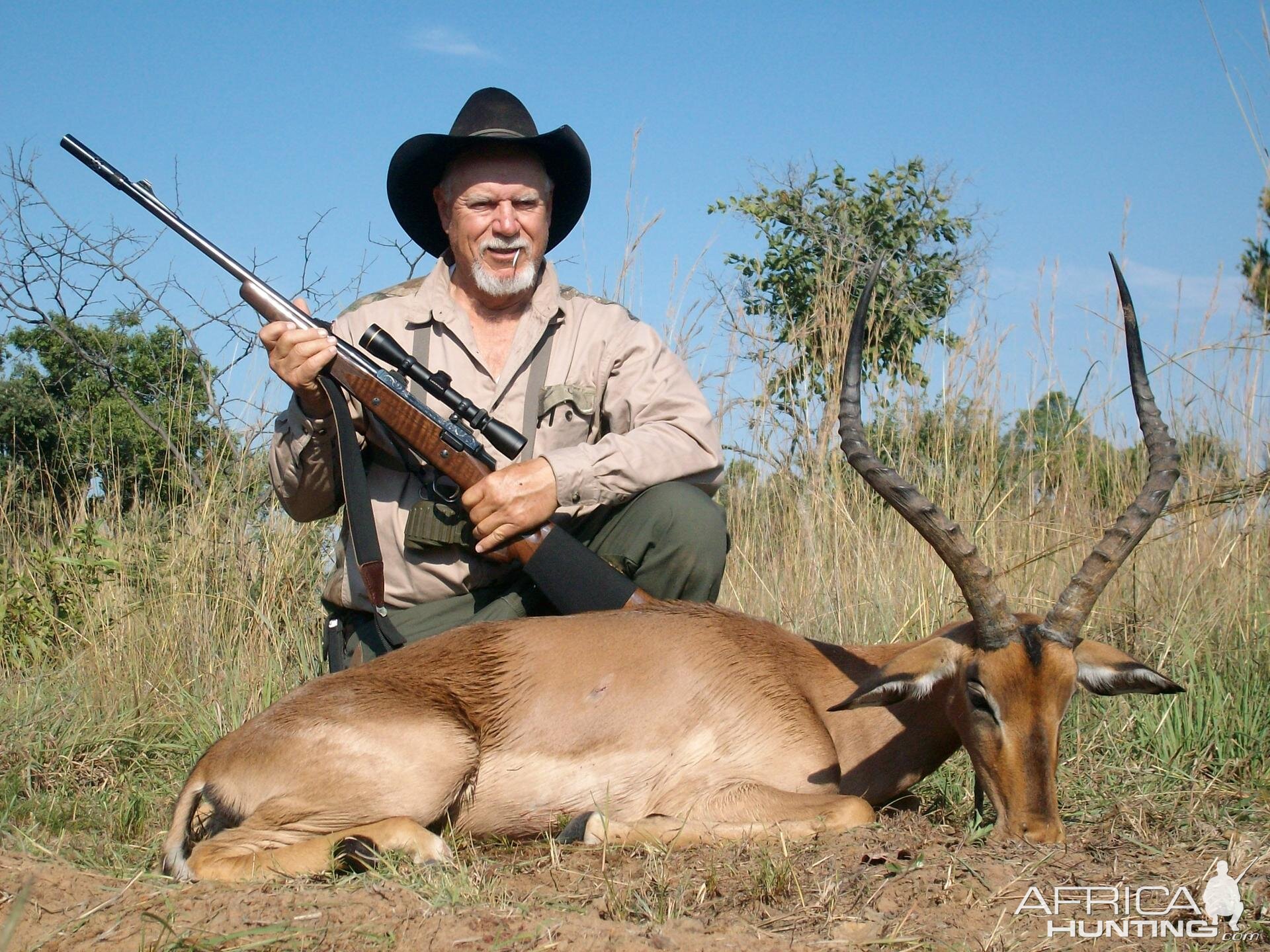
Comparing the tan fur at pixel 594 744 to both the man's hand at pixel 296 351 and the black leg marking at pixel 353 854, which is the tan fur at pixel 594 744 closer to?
the black leg marking at pixel 353 854

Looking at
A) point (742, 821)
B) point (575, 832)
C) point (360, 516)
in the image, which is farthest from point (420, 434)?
point (742, 821)

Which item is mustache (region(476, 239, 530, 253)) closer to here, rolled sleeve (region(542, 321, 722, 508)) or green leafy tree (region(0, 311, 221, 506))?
rolled sleeve (region(542, 321, 722, 508))

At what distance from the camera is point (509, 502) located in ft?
15.1

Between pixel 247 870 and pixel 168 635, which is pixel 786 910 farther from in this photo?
pixel 168 635

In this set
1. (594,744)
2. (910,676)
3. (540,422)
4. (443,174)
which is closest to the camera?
(910,676)

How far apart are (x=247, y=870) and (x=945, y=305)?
7077 mm

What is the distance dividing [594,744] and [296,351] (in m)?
2.16

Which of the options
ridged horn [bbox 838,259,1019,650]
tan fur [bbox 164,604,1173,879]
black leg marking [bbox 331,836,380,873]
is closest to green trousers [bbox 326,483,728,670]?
tan fur [bbox 164,604,1173,879]

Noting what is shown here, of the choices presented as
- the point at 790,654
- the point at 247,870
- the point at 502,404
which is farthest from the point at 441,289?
the point at 247,870

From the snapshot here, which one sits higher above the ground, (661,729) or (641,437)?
(641,437)

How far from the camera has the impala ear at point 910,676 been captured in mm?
3721

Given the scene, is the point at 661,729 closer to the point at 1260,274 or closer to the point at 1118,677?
the point at 1118,677

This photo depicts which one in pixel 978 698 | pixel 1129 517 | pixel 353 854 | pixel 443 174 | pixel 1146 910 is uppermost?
pixel 443 174

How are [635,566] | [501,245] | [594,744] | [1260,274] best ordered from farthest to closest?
[1260,274] < [501,245] < [635,566] < [594,744]
